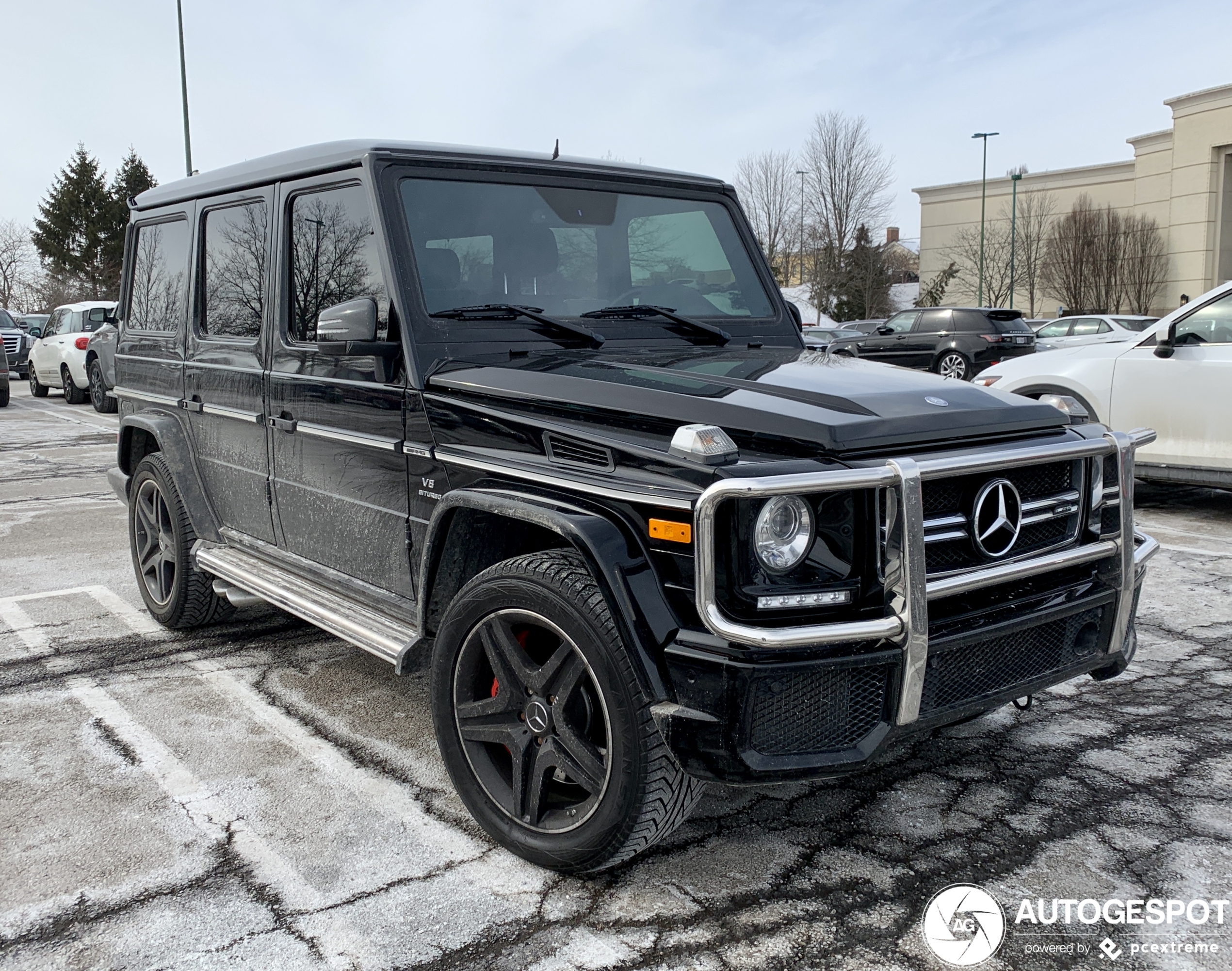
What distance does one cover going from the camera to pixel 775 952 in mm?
2451

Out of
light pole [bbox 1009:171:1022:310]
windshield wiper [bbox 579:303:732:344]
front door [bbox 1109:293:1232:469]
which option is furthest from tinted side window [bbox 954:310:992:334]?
light pole [bbox 1009:171:1022:310]

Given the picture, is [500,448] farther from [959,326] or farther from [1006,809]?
[959,326]

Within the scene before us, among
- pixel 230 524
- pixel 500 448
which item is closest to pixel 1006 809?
pixel 500 448

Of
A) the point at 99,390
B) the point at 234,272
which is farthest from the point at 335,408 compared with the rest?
the point at 99,390

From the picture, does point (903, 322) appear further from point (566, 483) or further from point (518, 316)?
point (566, 483)

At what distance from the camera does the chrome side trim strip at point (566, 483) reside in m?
2.46

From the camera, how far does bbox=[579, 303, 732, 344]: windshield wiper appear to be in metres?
3.73

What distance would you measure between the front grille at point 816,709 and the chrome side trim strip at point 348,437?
5.09 ft

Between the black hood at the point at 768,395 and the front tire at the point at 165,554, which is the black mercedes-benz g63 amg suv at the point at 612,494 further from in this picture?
the front tire at the point at 165,554

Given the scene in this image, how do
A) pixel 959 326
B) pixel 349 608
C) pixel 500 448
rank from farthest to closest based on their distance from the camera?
1. pixel 959 326
2. pixel 349 608
3. pixel 500 448

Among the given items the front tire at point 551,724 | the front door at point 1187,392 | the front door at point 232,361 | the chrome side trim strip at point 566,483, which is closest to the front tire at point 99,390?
the front door at point 232,361

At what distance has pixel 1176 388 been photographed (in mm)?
7316

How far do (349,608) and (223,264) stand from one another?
1796 millimetres

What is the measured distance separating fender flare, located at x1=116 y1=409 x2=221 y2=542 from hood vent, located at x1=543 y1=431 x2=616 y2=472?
254 cm
